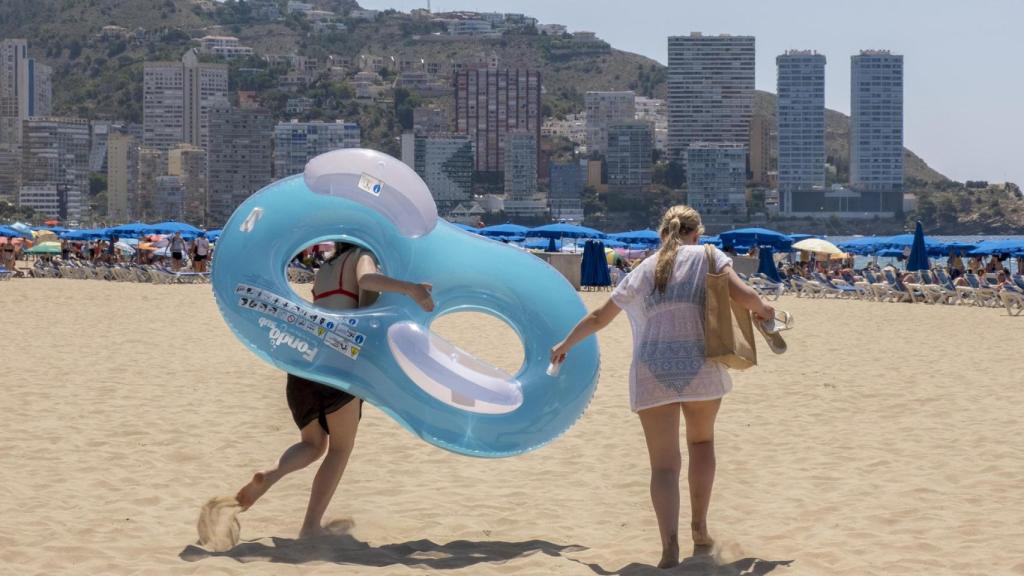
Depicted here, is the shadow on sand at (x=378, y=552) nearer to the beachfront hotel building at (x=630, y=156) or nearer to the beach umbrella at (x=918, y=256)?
the beach umbrella at (x=918, y=256)

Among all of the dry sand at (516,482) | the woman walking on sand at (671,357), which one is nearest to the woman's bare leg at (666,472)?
the woman walking on sand at (671,357)

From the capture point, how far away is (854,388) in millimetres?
8742

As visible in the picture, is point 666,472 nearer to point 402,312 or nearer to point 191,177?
point 402,312

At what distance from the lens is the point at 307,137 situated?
172500 mm

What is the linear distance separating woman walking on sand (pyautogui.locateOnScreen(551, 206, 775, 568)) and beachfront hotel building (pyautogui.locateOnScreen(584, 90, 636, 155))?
577 ft

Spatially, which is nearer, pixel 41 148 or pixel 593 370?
pixel 593 370

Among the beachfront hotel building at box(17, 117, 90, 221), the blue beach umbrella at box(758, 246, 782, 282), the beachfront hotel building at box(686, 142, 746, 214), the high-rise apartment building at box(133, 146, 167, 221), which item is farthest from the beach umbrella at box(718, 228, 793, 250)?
the beachfront hotel building at box(17, 117, 90, 221)

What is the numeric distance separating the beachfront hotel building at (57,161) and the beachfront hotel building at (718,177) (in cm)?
7521

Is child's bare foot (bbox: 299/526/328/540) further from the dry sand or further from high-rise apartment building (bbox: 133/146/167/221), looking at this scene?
high-rise apartment building (bbox: 133/146/167/221)

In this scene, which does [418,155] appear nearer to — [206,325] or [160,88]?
[160,88]

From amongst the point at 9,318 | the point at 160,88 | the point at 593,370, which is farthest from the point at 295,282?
A: the point at 160,88

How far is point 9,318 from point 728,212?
512 feet

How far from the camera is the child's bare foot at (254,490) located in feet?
14.1

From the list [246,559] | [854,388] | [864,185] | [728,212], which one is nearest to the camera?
[246,559]
